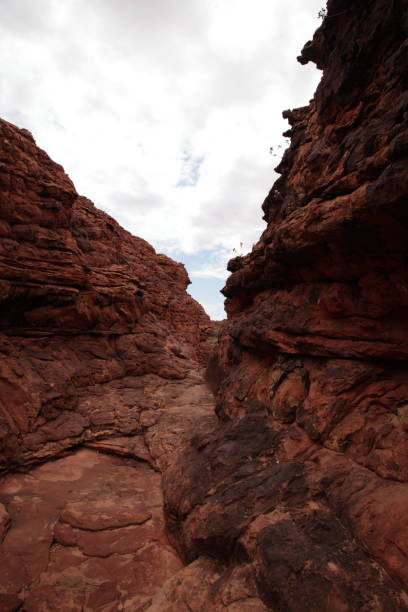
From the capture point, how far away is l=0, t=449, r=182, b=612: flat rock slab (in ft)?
19.2

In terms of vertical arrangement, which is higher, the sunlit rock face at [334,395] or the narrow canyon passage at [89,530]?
the sunlit rock face at [334,395]

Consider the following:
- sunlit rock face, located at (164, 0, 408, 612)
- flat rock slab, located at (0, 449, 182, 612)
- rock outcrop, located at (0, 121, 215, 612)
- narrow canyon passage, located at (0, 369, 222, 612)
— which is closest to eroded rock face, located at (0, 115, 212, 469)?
rock outcrop, located at (0, 121, 215, 612)

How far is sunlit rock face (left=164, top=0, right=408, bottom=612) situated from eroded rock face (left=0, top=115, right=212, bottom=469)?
19.1ft

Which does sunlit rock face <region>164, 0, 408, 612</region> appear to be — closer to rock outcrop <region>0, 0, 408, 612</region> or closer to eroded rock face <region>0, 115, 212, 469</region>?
rock outcrop <region>0, 0, 408, 612</region>

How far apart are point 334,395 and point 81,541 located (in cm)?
698

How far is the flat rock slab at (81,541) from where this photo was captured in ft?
19.2

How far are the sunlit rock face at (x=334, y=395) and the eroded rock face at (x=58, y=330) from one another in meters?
5.82

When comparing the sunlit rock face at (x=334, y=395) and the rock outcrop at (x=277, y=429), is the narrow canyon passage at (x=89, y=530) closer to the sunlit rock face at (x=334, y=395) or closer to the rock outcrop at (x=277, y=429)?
the rock outcrop at (x=277, y=429)

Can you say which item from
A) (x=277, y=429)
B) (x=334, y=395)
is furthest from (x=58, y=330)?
(x=334, y=395)

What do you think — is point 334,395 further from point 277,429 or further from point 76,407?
point 76,407

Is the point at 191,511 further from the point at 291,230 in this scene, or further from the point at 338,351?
the point at 291,230

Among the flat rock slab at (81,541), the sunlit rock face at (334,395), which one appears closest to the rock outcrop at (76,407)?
the flat rock slab at (81,541)

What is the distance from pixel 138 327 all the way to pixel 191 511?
1200 centimetres

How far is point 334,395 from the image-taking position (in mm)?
6316
